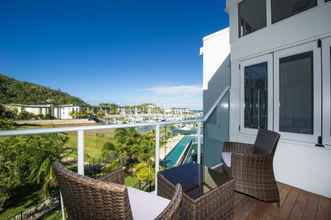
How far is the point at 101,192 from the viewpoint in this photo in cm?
83

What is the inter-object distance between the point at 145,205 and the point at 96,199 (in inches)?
25.5

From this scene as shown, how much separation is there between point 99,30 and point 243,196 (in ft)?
49.7

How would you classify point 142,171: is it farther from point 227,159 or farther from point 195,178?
point 195,178

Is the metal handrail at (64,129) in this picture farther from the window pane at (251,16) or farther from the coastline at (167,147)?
the window pane at (251,16)

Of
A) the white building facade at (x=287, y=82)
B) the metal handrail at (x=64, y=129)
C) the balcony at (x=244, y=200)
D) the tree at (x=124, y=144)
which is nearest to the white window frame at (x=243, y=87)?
the white building facade at (x=287, y=82)

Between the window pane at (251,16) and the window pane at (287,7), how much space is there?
192 mm

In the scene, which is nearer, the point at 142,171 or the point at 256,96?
the point at 256,96


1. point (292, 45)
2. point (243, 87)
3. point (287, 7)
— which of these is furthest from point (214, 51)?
point (292, 45)

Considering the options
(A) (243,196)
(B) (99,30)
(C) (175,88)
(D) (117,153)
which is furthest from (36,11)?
(A) (243,196)

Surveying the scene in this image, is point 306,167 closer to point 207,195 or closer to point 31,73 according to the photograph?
point 207,195

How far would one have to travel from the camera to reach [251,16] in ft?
12.8

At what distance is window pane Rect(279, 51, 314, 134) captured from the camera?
9.67 ft

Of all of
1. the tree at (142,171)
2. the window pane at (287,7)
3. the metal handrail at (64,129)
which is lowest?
the tree at (142,171)

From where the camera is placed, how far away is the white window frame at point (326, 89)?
269 centimetres
